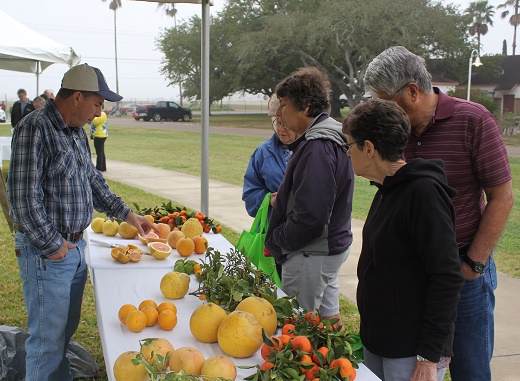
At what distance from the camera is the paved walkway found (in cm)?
394

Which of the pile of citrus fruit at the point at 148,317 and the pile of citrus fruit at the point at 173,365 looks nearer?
the pile of citrus fruit at the point at 173,365

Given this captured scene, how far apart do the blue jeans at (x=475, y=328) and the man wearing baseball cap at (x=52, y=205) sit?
1.85 m

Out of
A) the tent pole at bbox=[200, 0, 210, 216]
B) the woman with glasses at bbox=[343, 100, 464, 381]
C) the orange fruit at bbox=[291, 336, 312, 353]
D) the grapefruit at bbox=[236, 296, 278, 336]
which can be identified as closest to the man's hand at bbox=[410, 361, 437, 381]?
the woman with glasses at bbox=[343, 100, 464, 381]

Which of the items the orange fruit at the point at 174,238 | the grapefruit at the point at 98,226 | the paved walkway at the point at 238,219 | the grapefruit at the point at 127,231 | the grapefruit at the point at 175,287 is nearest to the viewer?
the grapefruit at the point at 175,287

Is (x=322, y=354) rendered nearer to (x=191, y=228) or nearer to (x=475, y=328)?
(x=475, y=328)

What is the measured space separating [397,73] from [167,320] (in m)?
1.32

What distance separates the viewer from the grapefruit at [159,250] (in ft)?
10.2

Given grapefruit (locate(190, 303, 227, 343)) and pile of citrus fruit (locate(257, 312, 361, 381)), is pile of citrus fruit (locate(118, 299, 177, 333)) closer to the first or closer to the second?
grapefruit (locate(190, 303, 227, 343))

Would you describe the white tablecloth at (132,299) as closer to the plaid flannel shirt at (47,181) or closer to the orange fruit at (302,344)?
the orange fruit at (302,344)

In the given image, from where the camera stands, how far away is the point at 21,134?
8.48 ft

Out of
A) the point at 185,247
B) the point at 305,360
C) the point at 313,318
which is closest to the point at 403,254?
the point at 313,318

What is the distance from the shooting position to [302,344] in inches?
67.9

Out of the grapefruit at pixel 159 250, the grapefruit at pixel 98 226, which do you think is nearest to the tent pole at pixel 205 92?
the grapefruit at pixel 98 226

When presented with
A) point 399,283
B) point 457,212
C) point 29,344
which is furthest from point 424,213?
point 29,344
